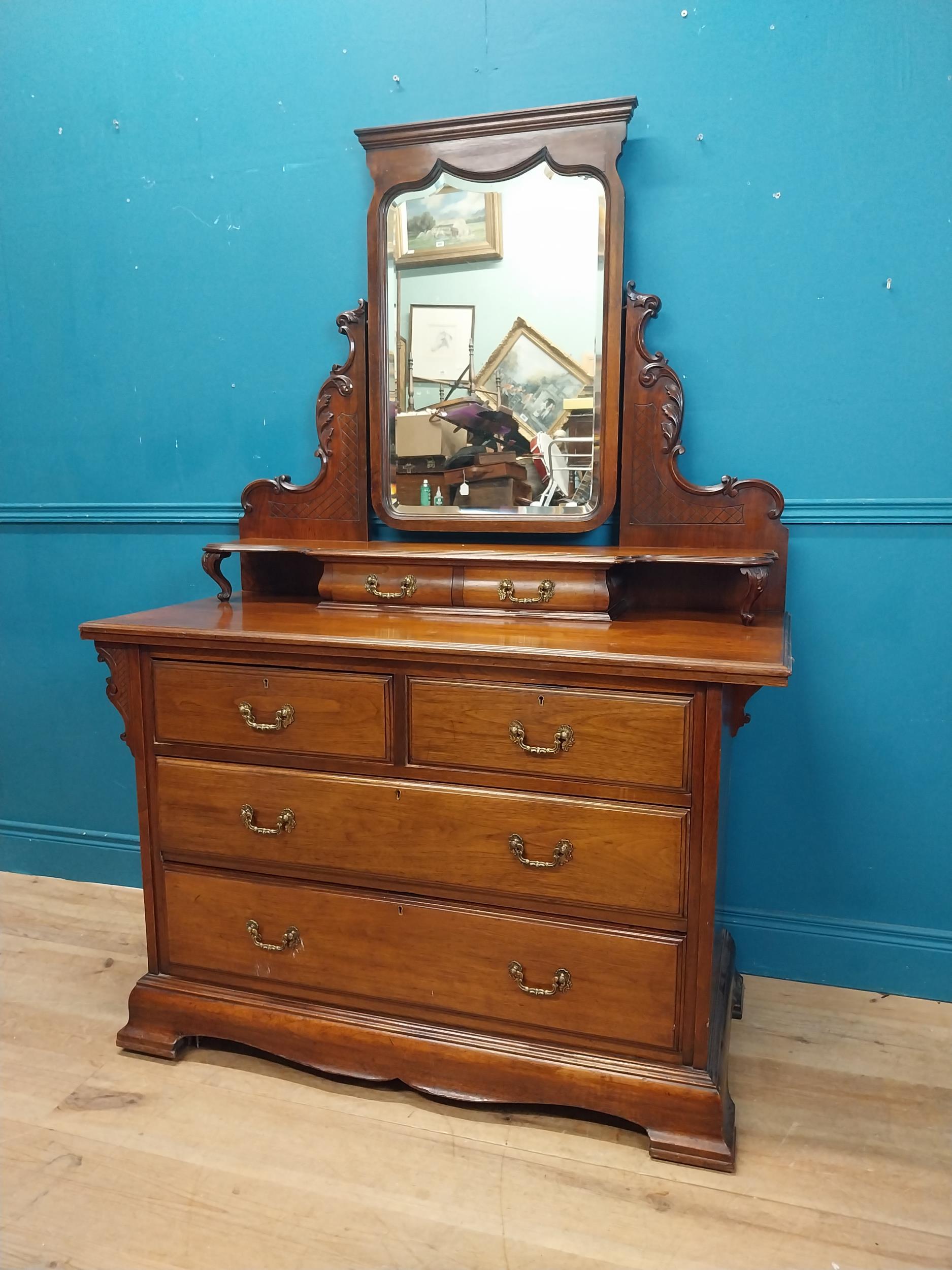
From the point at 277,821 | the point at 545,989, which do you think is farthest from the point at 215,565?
the point at 545,989

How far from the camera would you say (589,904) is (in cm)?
169

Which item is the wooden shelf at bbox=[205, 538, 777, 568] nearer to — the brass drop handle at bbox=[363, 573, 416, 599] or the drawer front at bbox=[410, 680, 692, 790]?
the brass drop handle at bbox=[363, 573, 416, 599]

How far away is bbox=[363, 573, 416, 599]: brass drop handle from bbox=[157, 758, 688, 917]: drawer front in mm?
447

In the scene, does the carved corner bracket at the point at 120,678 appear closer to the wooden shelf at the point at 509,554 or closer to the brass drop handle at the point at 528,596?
the wooden shelf at the point at 509,554

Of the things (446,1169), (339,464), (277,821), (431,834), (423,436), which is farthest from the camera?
(339,464)

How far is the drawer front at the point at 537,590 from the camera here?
1903mm

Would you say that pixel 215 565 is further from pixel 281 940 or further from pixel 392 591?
pixel 281 940

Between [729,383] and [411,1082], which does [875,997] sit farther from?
[729,383]

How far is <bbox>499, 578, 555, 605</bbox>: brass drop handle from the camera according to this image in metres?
1.93

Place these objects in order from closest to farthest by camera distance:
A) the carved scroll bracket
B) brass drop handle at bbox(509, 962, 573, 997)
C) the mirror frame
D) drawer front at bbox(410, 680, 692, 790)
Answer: drawer front at bbox(410, 680, 692, 790)
brass drop handle at bbox(509, 962, 573, 997)
the carved scroll bracket
the mirror frame

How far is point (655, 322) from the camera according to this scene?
2154mm

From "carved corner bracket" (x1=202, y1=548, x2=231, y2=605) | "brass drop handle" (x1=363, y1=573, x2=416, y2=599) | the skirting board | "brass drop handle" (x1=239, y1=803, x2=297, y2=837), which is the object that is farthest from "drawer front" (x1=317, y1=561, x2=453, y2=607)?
the skirting board

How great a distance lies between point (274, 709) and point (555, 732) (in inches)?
23.7

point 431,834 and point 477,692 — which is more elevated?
point 477,692
